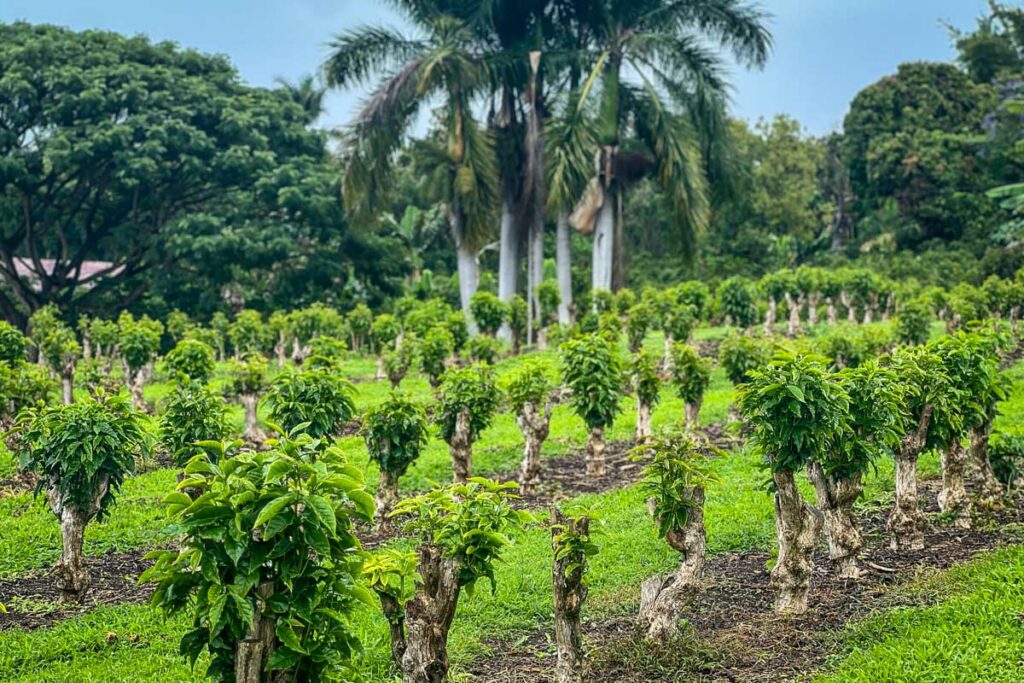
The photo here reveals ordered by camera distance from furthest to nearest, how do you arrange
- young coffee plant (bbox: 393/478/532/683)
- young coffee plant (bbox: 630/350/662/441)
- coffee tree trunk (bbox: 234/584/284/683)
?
young coffee plant (bbox: 630/350/662/441), young coffee plant (bbox: 393/478/532/683), coffee tree trunk (bbox: 234/584/284/683)

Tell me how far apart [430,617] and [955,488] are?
17.9 feet

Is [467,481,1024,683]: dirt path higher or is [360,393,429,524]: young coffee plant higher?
[360,393,429,524]: young coffee plant

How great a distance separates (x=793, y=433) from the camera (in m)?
6.32

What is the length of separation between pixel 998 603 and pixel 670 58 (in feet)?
62.8

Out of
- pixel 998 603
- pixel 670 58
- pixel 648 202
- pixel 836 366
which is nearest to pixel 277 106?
pixel 670 58

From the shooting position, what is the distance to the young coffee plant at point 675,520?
613 cm

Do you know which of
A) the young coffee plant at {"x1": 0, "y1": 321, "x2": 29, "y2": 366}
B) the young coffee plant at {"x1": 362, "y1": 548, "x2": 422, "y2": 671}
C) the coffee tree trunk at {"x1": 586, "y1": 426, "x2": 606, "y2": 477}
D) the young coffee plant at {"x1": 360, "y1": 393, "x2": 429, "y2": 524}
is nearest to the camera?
the young coffee plant at {"x1": 362, "y1": 548, "x2": 422, "y2": 671}

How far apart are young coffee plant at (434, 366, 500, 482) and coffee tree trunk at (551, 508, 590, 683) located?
14.3 ft

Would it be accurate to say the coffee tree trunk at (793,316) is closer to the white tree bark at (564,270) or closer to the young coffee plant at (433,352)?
the white tree bark at (564,270)

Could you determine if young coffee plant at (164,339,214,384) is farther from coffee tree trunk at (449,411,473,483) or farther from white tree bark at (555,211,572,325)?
white tree bark at (555,211,572,325)

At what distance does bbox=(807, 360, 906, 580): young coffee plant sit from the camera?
6.77 m

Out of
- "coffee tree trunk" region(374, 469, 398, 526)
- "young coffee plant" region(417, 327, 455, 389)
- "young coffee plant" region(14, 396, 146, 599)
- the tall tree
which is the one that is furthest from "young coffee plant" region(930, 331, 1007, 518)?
the tall tree

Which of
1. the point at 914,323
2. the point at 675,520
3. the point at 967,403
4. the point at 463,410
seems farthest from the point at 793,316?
the point at 675,520

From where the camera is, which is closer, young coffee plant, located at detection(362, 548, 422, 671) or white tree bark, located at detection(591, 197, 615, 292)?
young coffee plant, located at detection(362, 548, 422, 671)
